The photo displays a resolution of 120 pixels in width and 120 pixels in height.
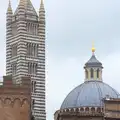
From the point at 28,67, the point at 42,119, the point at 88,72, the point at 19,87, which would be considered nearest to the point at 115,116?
the point at 19,87

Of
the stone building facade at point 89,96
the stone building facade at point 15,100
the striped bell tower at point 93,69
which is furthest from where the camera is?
the striped bell tower at point 93,69

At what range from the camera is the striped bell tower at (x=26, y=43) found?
150875mm

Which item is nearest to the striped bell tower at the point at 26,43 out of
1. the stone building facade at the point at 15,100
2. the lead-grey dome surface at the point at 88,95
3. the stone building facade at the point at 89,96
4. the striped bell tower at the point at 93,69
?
the stone building facade at the point at 89,96

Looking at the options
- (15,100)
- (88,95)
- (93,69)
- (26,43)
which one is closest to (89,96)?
(88,95)

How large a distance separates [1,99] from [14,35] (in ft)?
356

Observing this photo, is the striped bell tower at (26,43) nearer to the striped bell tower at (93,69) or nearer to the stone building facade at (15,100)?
the striped bell tower at (93,69)

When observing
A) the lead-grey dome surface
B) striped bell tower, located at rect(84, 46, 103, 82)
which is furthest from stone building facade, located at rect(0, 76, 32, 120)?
striped bell tower, located at rect(84, 46, 103, 82)

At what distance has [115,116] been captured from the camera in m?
69.5

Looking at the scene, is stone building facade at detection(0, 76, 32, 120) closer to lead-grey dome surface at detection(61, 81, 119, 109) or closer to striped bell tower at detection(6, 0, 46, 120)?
lead-grey dome surface at detection(61, 81, 119, 109)

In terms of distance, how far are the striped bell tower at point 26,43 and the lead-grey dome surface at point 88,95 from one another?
1944 inches

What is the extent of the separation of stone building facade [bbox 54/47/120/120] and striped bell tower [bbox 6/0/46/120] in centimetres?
4095

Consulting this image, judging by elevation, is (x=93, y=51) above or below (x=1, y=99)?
above

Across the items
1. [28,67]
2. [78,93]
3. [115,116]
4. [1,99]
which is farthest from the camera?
[28,67]

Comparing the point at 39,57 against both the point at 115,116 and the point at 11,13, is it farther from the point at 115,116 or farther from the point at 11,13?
the point at 115,116
